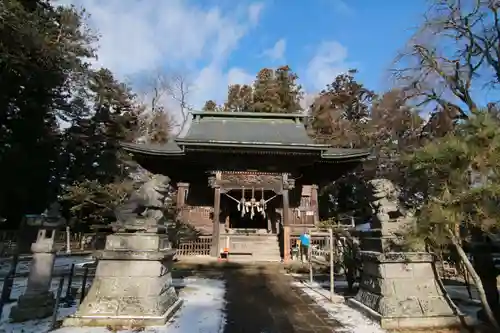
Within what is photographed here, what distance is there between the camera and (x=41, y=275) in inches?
221

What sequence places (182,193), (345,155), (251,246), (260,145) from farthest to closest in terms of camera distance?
(182,193)
(345,155)
(251,246)
(260,145)

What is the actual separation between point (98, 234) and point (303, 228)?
43.0 feet

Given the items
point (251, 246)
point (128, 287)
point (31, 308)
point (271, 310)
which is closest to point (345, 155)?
point (251, 246)

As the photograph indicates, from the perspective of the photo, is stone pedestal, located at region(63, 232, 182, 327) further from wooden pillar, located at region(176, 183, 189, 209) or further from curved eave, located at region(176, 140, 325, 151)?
wooden pillar, located at region(176, 183, 189, 209)

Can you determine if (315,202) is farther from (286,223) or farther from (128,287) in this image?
(128,287)

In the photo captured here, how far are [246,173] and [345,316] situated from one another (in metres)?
11.6

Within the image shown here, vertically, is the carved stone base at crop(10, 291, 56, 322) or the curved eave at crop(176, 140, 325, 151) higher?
the curved eave at crop(176, 140, 325, 151)

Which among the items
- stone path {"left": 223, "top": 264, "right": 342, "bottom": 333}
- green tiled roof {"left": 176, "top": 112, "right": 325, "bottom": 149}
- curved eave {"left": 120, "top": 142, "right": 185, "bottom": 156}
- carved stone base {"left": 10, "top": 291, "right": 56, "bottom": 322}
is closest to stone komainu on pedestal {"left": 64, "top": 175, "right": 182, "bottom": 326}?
carved stone base {"left": 10, "top": 291, "right": 56, "bottom": 322}

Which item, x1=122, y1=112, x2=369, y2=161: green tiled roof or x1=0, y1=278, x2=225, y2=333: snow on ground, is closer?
x1=0, y1=278, x2=225, y2=333: snow on ground

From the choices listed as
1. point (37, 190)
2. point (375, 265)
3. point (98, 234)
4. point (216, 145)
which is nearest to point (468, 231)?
point (375, 265)

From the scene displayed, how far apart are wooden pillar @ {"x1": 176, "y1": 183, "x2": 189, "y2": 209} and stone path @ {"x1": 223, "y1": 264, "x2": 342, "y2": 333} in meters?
8.49

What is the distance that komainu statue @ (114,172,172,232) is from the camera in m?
5.55

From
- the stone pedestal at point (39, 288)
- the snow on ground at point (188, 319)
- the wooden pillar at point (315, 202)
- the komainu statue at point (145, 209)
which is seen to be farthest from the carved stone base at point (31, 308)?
the wooden pillar at point (315, 202)

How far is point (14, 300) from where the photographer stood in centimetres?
665
